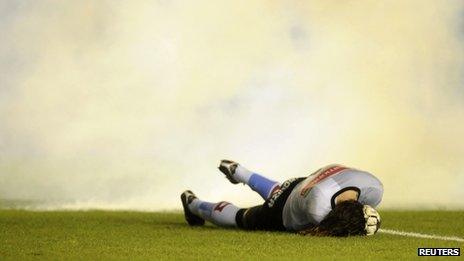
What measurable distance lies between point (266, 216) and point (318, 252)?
4.48 feet

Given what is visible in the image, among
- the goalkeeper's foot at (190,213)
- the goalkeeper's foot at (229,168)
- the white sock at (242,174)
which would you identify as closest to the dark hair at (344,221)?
the white sock at (242,174)

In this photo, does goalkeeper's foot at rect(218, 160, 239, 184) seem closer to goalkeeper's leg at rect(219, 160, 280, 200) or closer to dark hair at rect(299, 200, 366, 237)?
goalkeeper's leg at rect(219, 160, 280, 200)

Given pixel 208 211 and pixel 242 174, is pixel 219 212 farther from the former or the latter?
pixel 242 174

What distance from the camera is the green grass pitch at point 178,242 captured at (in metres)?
4.55

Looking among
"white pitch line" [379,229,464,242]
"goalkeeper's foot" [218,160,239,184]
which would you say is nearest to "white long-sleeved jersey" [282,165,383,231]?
"white pitch line" [379,229,464,242]

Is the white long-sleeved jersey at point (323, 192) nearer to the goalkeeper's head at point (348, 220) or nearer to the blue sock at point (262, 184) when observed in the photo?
the goalkeeper's head at point (348, 220)

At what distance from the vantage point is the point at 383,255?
15.1 ft

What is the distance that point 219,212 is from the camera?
6375 millimetres

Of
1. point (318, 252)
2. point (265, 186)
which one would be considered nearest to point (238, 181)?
point (265, 186)

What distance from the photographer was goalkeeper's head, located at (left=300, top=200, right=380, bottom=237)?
5355 mm

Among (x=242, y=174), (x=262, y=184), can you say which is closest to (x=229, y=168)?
(x=242, y=174)

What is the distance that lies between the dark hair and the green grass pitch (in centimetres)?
9

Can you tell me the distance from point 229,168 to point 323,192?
1.59m

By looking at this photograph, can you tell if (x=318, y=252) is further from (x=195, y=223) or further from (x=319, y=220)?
(x=195, y=223)
